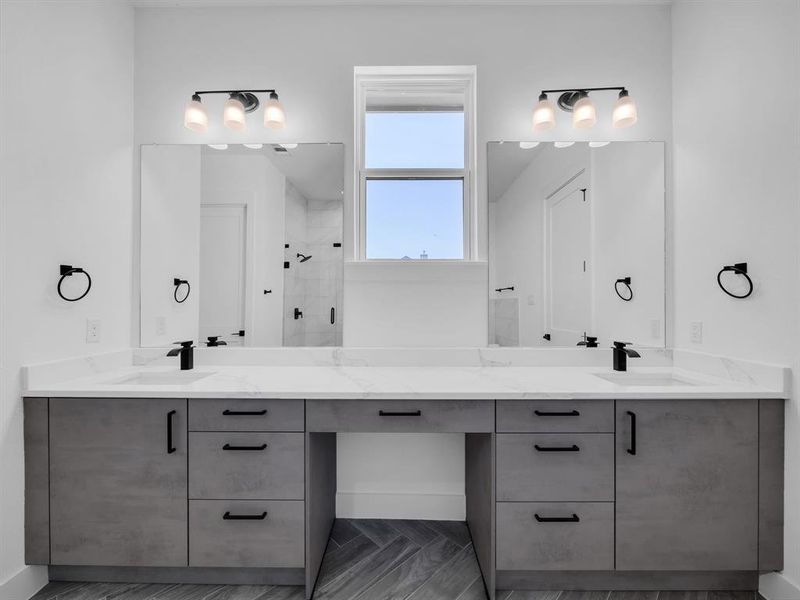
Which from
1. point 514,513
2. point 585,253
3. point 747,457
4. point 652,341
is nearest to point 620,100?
point 585,253

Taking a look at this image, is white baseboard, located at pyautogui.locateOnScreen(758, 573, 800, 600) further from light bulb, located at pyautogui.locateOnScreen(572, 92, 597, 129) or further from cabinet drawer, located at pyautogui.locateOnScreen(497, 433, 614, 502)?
light bulb, located at pyautogui.locateOnScreen(572, 92, 597, 129)

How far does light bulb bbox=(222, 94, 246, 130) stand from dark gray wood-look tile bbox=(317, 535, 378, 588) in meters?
2.13

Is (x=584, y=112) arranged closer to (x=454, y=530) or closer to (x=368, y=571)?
(x=454, y=530)

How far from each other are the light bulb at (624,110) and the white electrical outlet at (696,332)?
3.38ft

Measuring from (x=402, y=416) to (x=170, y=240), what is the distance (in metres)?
1.56

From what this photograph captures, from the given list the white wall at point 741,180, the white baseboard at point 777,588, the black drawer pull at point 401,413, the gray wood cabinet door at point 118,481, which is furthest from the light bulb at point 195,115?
the white baseboard at point 777,588

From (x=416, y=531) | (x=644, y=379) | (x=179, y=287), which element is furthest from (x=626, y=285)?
(x=179, y=287)

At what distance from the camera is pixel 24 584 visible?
144 cm

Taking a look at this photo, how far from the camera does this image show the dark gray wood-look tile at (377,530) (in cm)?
184

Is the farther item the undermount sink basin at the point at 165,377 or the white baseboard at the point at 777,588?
the undermount sink basin at the point at 165,377

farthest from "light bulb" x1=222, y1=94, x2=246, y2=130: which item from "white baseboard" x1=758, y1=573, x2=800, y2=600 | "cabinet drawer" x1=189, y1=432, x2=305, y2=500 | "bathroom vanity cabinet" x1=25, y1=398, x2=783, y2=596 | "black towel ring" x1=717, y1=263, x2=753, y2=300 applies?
"white baseboard" x1=758, y1=573, x2=800, y2=600

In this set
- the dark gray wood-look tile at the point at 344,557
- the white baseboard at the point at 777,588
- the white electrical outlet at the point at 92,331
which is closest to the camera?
the white baseboard at the point at 777,588

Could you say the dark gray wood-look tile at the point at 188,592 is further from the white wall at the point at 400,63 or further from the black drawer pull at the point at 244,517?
the white wall at the point at 400,63

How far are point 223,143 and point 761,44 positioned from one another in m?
2.42
